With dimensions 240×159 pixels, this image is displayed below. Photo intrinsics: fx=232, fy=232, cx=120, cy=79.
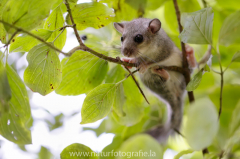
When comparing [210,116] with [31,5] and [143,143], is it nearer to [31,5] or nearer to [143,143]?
[143,143]

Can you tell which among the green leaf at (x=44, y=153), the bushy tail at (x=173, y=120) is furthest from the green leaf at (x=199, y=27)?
the green leaf at (x=44, y=153)

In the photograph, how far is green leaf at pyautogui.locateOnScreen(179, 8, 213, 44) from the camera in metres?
1.43

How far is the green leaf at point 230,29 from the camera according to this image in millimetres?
1585

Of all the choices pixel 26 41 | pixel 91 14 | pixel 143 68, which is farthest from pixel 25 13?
pixel 143 68

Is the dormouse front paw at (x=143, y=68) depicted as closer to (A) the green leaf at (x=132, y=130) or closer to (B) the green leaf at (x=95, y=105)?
(A) the green leaf at (x=132, y=130)

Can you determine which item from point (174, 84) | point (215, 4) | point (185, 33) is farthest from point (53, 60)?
point (215, 4)

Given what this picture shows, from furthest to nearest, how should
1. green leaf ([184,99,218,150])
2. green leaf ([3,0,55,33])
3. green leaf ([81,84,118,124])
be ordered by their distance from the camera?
green leaf ([81,84,118,124]) < green leaf ([3,0,55,33]) < green leaf ([184,99,218,150])

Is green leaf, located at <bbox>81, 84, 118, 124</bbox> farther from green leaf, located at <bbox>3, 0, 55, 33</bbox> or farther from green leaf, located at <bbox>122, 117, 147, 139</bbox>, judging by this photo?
green leaf, located at <bbox>122, 117, 147, 139</bbox>

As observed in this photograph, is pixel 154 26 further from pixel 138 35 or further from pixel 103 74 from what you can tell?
pixel 103 74

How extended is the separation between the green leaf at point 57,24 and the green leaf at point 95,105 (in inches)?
17.0

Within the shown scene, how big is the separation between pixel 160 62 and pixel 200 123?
1.99 meters

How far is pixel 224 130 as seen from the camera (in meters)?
1.84

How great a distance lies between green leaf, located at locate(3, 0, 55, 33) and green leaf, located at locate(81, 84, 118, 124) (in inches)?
22.1

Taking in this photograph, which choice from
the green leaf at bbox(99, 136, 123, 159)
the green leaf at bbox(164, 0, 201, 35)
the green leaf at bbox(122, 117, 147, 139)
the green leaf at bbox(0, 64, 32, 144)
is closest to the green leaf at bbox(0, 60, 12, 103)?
the green leaf at bbox(0, 64, 32, 144)
